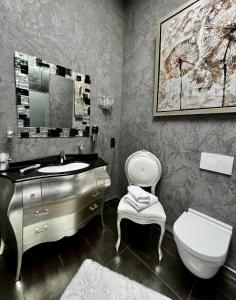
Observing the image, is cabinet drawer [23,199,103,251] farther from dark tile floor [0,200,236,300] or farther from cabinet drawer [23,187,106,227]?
dark tile floor [0,200,236,300]

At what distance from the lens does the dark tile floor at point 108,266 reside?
1091mm

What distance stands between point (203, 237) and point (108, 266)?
0.81 m

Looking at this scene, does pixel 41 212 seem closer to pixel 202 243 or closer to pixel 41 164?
pixel 41 164

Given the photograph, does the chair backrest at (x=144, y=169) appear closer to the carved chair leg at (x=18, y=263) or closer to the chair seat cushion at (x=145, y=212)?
the chair seat cushion at (x=145, y=212)

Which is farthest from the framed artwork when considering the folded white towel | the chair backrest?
the folded white towel

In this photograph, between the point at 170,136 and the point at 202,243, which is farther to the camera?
the point at 170,136

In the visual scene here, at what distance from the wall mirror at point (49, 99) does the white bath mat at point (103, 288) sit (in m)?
1.29

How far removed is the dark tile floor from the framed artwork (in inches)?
54.5

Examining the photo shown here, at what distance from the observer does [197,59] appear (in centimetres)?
133

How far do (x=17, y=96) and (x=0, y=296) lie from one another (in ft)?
5.00

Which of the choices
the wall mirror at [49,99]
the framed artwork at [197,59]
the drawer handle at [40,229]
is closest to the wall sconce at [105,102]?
the wall mirror at [49,99]

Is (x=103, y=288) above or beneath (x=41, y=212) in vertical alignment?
beneath

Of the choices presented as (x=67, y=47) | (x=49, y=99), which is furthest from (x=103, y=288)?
(x=67, y=47)

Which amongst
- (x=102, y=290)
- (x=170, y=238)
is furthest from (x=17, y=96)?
(x=170, y=238)
